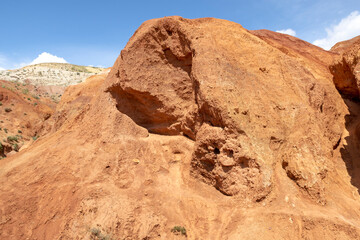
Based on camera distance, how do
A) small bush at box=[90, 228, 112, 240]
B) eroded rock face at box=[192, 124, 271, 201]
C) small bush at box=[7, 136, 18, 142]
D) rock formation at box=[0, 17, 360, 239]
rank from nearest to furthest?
small bush at box=[90, 228, 112, 240] < rock formation at box=[0, 17, 360, 239] < eroded rock face at box=[192, 124, 271, 201] < small bush at box=[7, 136, 18, 142]

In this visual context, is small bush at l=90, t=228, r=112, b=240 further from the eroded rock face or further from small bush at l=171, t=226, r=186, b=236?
the eroded rock face

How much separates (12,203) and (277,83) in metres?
8.37

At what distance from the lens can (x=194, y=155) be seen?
746 centimetres

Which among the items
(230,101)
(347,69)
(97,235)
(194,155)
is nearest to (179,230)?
(97,235)

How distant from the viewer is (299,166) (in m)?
6.34

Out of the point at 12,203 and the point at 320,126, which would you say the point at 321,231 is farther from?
the point at 12,203

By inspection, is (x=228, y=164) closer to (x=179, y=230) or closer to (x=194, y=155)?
(x=194, y=155)

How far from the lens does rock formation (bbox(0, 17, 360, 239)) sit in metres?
5.70

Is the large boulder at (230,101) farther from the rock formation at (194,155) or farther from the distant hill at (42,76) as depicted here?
the distant hill at (42,76)

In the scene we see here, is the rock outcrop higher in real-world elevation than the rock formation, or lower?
higher

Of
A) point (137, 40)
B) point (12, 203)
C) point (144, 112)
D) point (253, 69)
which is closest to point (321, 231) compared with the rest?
point (253, 69)

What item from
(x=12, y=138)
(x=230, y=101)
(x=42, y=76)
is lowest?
(x=12, y=138)

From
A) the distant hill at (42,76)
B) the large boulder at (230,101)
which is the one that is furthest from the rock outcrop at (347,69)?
the distant hill at (42,76)

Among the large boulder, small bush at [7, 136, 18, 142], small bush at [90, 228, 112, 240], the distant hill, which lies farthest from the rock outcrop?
the distant hill
